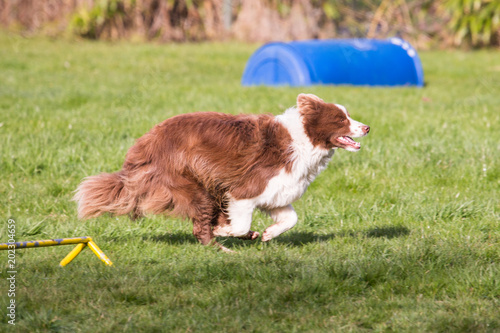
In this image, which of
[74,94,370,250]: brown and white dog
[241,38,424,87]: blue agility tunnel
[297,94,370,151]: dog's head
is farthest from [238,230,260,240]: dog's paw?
[241,38,424,87]: blue agility tunnel

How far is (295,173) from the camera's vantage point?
416 centimetres

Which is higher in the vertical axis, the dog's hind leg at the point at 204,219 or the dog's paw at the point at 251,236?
the dog's hind leg at the point at 204,219

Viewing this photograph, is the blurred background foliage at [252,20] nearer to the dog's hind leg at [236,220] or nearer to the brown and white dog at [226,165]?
the brown and white dog at [226,165]

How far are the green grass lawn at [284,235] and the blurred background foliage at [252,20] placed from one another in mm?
7976

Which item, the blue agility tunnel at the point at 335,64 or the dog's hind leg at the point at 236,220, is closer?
the dog's hind leg at the point at 236,220

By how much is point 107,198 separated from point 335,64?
23.9 ft

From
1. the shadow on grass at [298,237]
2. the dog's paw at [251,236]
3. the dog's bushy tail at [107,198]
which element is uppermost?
the dog's bushy tail at [107,198]

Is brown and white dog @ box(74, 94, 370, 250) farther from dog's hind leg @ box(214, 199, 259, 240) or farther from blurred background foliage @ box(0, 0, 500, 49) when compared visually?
blurred background foliage @ box(0, 0, 500, 49)

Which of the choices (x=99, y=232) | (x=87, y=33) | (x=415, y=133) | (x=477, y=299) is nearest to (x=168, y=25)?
(x=87, y=33)

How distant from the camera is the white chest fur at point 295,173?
13.6 feet

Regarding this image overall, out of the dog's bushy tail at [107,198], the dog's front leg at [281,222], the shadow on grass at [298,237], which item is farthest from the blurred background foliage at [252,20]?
the dog's front leg at [281,222]

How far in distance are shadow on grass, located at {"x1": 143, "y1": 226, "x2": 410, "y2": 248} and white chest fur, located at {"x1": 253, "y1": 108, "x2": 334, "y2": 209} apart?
20.4 inches

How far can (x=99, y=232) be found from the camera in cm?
477

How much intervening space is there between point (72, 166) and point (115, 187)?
222 cm
